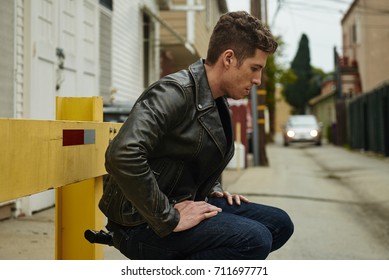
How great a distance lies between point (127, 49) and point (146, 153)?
905 cm

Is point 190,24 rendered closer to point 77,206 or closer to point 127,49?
point 127,49

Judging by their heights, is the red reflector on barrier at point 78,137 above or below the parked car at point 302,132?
below

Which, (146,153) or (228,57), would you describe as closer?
(146,153)

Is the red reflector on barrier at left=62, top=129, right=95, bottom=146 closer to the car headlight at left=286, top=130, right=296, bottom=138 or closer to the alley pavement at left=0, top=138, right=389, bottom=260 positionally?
the alley pavement at left=0, top=138, right=389, bottom=260

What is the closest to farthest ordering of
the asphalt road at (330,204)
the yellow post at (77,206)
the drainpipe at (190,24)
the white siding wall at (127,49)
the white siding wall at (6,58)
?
1. the yellow post at (77,206)
2. the asphalt road at (330,204)
3. the white siding wall at (6,58)
4. the white siding wall at (127,49)
5. the drainpipe at (190,24)

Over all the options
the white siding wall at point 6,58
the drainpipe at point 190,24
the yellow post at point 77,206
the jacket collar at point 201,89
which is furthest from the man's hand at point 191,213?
the drainpipe at point 190,24

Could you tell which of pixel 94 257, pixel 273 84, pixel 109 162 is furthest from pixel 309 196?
pixel 273 84

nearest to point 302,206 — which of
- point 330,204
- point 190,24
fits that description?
point 330,204

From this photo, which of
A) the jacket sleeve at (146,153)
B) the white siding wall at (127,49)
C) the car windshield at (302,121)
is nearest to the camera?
the jacket sleeve at (146,153)

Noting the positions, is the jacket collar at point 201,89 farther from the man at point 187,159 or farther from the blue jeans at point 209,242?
the blue jeans at point 209,242

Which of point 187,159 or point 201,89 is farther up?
point 201,89

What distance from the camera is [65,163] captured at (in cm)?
203

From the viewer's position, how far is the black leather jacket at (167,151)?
180cm

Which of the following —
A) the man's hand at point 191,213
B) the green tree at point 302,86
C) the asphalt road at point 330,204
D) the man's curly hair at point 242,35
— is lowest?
the asphalt road at point 330,204
